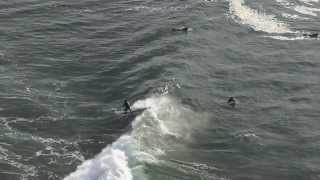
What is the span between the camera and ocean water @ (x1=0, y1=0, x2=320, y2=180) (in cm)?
3159

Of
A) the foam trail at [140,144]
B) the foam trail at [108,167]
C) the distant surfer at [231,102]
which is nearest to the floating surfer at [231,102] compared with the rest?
the distant surfer at [231,102]

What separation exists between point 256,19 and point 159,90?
1972 centimetres

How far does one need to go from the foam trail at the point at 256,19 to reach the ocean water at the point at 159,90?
0.54ft

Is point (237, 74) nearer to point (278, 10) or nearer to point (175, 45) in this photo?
point (175, 45)

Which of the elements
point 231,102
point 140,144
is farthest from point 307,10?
point 140,144

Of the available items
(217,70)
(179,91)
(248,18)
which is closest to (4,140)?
(179,91)

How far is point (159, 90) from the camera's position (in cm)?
3838

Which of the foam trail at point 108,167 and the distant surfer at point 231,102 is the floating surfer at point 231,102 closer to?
the distant surfer at point 231,102

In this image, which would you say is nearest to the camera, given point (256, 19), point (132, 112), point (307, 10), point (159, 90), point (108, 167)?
point (108, 167)

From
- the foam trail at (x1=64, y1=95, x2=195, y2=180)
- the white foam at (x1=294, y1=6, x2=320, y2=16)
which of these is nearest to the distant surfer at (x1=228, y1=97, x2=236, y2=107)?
the foam trail at (x1=64, y1=95, x2=195, y2=180)

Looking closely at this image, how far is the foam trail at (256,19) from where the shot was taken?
5331 cm

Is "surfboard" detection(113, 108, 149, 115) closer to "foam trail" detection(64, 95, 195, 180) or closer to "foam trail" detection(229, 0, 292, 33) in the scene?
"foam trail" detection(64, 95, 195, 180)

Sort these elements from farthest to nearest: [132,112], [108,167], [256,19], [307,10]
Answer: [307,10] < [256,19] < [132,112] < [108,167]

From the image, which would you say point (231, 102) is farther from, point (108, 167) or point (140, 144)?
point (108, 167)
